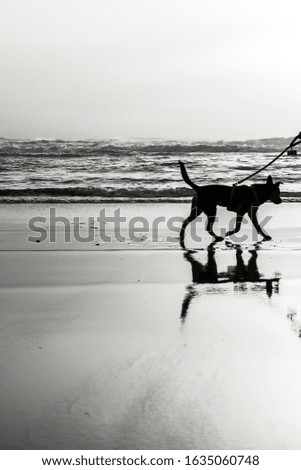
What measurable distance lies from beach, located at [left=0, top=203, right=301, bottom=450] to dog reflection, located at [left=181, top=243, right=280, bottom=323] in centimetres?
1

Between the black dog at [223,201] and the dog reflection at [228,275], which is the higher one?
the black dog at [223,201]

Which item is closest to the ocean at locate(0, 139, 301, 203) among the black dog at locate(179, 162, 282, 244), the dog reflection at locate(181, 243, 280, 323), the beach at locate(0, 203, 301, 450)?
the black dog at locate(179, 162, 282, 244)

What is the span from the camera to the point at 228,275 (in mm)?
5824

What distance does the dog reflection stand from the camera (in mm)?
5102

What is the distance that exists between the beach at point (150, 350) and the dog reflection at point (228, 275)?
0.03 ft

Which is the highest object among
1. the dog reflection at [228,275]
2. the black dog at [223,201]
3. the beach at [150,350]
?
the black dog at [223,201]

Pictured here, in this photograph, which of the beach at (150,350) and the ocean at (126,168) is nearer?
the beach at (150,350)

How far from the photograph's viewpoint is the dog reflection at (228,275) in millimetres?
5102

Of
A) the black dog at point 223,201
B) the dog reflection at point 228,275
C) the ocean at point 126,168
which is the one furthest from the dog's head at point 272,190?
the ocean at point 126,168

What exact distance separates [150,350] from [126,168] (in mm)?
17872

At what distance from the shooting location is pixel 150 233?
353 inches

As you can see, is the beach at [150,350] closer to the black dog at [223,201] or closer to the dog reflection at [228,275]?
the dog reflection at [228,275]

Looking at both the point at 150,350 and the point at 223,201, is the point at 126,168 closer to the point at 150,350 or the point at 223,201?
the point at 223,201

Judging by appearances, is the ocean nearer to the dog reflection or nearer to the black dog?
the black dog
